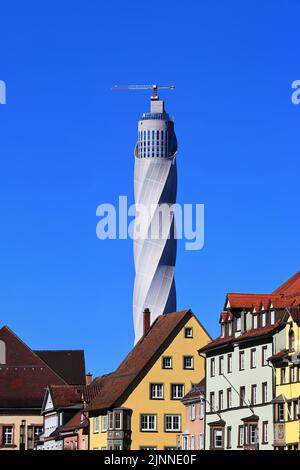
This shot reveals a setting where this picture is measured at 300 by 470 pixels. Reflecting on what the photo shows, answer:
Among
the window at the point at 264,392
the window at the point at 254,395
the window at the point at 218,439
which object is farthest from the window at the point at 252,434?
the window at the point at 218,439

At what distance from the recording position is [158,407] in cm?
15925

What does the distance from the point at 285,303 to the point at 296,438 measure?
51.9 ft

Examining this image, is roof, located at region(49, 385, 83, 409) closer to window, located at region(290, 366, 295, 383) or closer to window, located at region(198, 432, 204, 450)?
window, located at region(198, 432, 204, 450)

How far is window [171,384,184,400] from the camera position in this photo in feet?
523

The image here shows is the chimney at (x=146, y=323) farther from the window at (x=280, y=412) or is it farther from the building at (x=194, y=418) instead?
the window at (x=280, y=412)

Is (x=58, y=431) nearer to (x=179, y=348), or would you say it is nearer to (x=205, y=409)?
(x=179, y=348)

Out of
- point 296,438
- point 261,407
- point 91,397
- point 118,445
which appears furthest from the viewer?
point 91,397

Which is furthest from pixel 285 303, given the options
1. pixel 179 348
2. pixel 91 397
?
pixel 91 397

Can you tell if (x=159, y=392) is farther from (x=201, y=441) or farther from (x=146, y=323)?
(x=146, y=323)

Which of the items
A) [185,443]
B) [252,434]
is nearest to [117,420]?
[185,443]

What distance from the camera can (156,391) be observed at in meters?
160
